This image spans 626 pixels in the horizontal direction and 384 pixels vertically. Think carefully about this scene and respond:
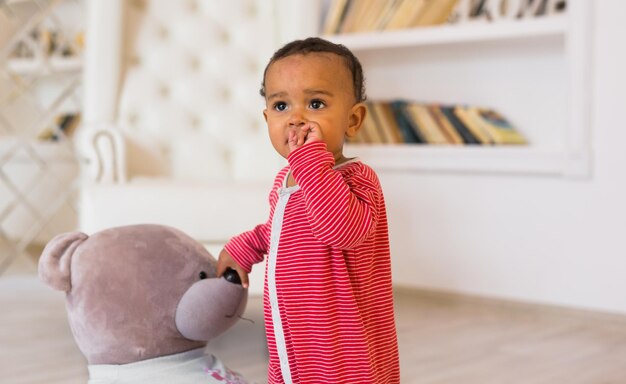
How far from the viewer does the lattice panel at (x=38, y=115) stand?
4.13m

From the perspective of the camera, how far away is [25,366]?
2.12m

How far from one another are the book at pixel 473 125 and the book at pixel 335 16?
0.57 metres

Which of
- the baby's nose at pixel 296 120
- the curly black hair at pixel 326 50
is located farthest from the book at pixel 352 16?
the baby's nose at pixel 296 120

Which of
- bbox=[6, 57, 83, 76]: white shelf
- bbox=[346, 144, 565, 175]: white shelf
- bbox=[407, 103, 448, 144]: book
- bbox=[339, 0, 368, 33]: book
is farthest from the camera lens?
bbox=[6, 57, 83, 76]: white shelf

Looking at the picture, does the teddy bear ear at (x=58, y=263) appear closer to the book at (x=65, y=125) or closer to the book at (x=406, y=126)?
the book at (x=406, y=126)

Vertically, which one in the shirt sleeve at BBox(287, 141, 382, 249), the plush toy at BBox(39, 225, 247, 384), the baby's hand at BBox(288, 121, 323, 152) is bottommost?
the plush toy at BBox(39, 225, 247, 384)

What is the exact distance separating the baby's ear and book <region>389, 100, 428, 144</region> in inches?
74.4

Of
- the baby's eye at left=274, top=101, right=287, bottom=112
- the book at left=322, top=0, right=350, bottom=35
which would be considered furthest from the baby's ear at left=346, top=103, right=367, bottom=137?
the book at left=322, top=0, right=350, bottom=35

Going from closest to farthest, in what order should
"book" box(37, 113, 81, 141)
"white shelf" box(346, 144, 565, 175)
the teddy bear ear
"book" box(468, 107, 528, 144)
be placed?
the teddy bear ear → "white shelf" box(346, 144, 565, 175) → "book" box(468, 107, 528, 144) → "book" box(37, 113, 81, 141)

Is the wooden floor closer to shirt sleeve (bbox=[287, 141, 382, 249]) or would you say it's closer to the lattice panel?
shirt sleeve (bbox=[287, 141, 382, 249])

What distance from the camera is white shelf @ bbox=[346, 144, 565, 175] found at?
289 centimetres

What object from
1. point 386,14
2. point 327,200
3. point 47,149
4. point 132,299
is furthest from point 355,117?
point 47,149

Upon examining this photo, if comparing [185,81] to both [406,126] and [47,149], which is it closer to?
[406,126]

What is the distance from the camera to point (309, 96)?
1305 mm
